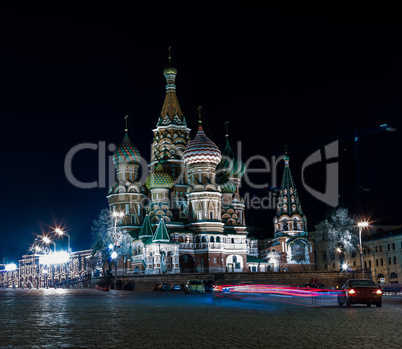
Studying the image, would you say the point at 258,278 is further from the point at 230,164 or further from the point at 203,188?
the point at 230,164

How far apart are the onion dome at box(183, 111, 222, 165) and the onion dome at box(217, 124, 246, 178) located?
40.0ft

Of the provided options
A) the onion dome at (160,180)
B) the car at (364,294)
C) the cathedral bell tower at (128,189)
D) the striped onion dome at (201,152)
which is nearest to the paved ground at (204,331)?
the car at (364,294)

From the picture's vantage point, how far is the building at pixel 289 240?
9194 cm

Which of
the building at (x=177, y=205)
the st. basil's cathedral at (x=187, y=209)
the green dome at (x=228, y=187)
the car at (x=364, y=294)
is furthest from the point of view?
the green dome at (x=228, y=187)

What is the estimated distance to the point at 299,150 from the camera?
493 ft

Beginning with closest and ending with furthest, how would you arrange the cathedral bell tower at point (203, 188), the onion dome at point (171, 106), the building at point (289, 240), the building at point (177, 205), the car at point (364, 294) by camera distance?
1. the car at point (364, 294)
2. the building at point (177, 205)
3. the cathedral bell tower at point (203, 188)
4. the onion dome at point (171, 106)
5. the building at point (289, 240)

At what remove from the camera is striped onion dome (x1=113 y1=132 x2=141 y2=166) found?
287 feet

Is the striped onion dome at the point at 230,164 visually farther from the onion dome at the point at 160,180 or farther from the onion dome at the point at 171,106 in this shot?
the onion dome at the point at 160,180

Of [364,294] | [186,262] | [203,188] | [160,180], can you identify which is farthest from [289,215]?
[364,294]

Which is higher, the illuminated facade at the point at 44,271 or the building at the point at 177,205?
the building at the point at 177,205

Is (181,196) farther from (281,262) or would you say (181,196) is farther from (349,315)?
(349,315)

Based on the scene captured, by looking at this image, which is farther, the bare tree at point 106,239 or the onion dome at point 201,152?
the onion dome at point 201,152

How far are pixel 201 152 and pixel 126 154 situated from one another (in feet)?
42.0

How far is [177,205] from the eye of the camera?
87125mm
